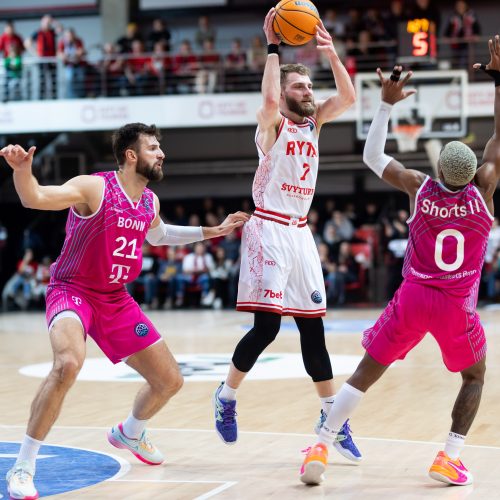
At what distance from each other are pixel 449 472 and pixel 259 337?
1400 mm

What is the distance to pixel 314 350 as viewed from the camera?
568cm

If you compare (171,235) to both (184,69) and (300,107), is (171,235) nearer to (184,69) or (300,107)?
(300,107)

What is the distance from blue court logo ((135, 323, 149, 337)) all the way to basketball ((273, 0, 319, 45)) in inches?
74.4

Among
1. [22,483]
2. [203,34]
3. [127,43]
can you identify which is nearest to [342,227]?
[203,34]

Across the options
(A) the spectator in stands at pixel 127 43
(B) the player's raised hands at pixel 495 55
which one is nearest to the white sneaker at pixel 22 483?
(B) the player's raised hands at pixel 495 55

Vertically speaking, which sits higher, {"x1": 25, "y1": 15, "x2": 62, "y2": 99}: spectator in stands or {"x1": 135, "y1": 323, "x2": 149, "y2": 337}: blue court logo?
{"x1": 25, "y1": 15, "x2": 62, "y2": 99}: spectator in stands

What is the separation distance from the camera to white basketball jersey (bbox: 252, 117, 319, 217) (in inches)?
227

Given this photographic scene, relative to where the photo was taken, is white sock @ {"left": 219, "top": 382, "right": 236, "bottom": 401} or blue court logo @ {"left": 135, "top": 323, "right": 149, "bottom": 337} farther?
white sock @ {"left": 219, "top": 382, "right": 236, "bottom": 401}

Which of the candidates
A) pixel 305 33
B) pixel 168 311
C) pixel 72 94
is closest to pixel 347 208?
pixel 168 311

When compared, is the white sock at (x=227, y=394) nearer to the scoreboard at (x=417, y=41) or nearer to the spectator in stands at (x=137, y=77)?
the scoreboard at (x=417, y=41)

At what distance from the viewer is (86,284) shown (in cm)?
522

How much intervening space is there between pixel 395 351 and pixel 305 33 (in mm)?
2053

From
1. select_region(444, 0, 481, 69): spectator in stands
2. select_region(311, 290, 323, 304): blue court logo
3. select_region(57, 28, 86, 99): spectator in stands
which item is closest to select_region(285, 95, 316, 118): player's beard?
select_region(311, 290, 323, 304): blue court logo

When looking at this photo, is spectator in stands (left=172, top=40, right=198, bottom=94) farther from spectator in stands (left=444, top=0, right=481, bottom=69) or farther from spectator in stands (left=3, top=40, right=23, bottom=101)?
spectator in stands (left=444, top=0, right=481, bottom=69)
